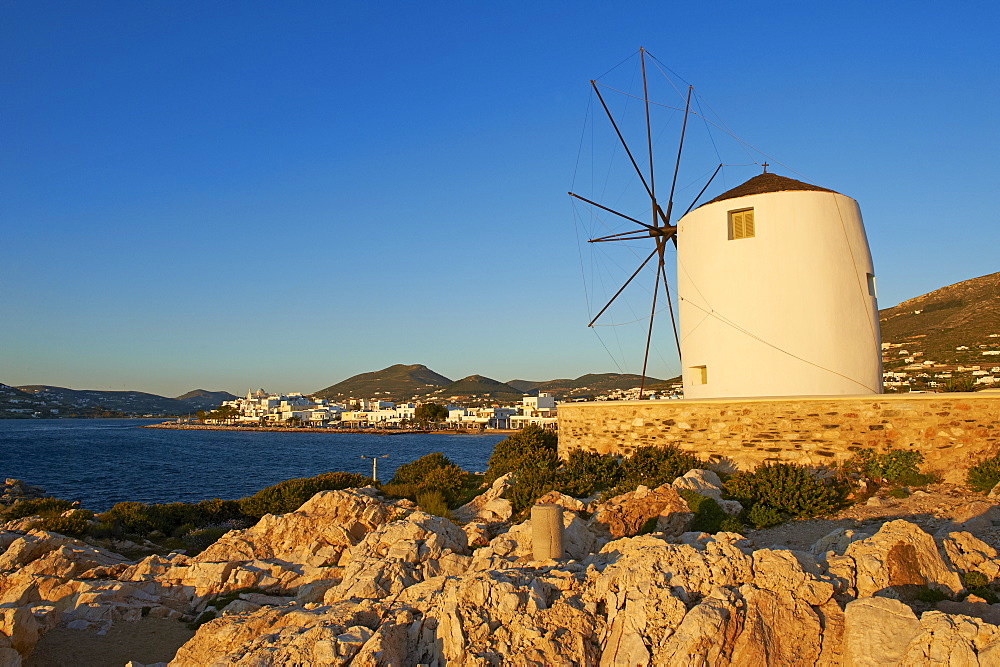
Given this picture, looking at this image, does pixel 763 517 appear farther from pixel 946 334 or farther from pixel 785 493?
pixel 946 334

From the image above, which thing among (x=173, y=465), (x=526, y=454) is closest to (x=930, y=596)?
(x=526, y=454)

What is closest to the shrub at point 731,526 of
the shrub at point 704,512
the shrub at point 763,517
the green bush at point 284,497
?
the shrub at point 704,512

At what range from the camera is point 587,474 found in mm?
19453

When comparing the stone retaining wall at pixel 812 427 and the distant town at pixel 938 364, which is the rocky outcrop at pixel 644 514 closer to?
the stone retaining wall at pixel 812 427

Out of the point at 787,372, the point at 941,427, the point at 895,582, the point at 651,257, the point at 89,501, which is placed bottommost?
the point at 89,501

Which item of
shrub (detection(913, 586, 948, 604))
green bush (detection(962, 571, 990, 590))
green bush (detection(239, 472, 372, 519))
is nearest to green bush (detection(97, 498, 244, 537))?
green bush (detection(239, 472, 372, 519))

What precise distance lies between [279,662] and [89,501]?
124 feet

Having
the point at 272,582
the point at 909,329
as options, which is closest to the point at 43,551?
the point at 272,582

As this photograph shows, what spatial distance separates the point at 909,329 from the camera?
72.0m

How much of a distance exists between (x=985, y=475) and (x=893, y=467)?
6.07 feet

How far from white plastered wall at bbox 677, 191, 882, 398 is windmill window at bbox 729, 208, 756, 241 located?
7.5 inches

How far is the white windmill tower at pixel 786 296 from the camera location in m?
20.3

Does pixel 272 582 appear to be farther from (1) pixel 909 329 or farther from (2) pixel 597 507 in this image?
(1) pixel 909 329

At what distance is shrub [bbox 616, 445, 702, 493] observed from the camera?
58.7 feet
